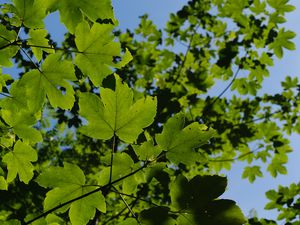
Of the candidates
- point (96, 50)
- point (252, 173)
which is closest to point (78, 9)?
point (96, 50)

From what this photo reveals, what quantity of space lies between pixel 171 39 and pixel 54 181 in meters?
5.37

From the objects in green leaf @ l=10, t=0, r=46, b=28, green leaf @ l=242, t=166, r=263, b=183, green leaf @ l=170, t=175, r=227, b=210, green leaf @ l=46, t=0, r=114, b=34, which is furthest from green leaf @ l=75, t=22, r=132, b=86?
green leaf @ l=242, t=166, r=263, b=183

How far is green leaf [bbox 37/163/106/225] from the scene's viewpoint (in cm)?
124

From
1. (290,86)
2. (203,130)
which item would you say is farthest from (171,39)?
(203,130)

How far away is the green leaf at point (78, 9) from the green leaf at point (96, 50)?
0.20ft

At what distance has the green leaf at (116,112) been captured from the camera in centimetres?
117

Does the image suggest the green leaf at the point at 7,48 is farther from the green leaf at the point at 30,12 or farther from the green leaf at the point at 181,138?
the green leaf at the point at 181,138

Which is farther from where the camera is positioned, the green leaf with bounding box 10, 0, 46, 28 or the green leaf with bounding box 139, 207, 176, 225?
the green leaf with bounding box 10, 0, 46, 28

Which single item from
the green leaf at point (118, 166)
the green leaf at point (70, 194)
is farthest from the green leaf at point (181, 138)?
the green leaf at point (70, 194)

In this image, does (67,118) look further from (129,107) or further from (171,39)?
(129,107)

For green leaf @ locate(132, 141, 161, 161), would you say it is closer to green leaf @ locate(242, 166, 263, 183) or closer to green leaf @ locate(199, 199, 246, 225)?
green leaf @ locate(199, 199, 246, 225)

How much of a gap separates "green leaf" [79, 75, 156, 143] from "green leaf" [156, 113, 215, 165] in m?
0.08

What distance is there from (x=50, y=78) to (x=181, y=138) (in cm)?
65

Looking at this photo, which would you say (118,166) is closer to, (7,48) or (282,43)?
(7,48)
